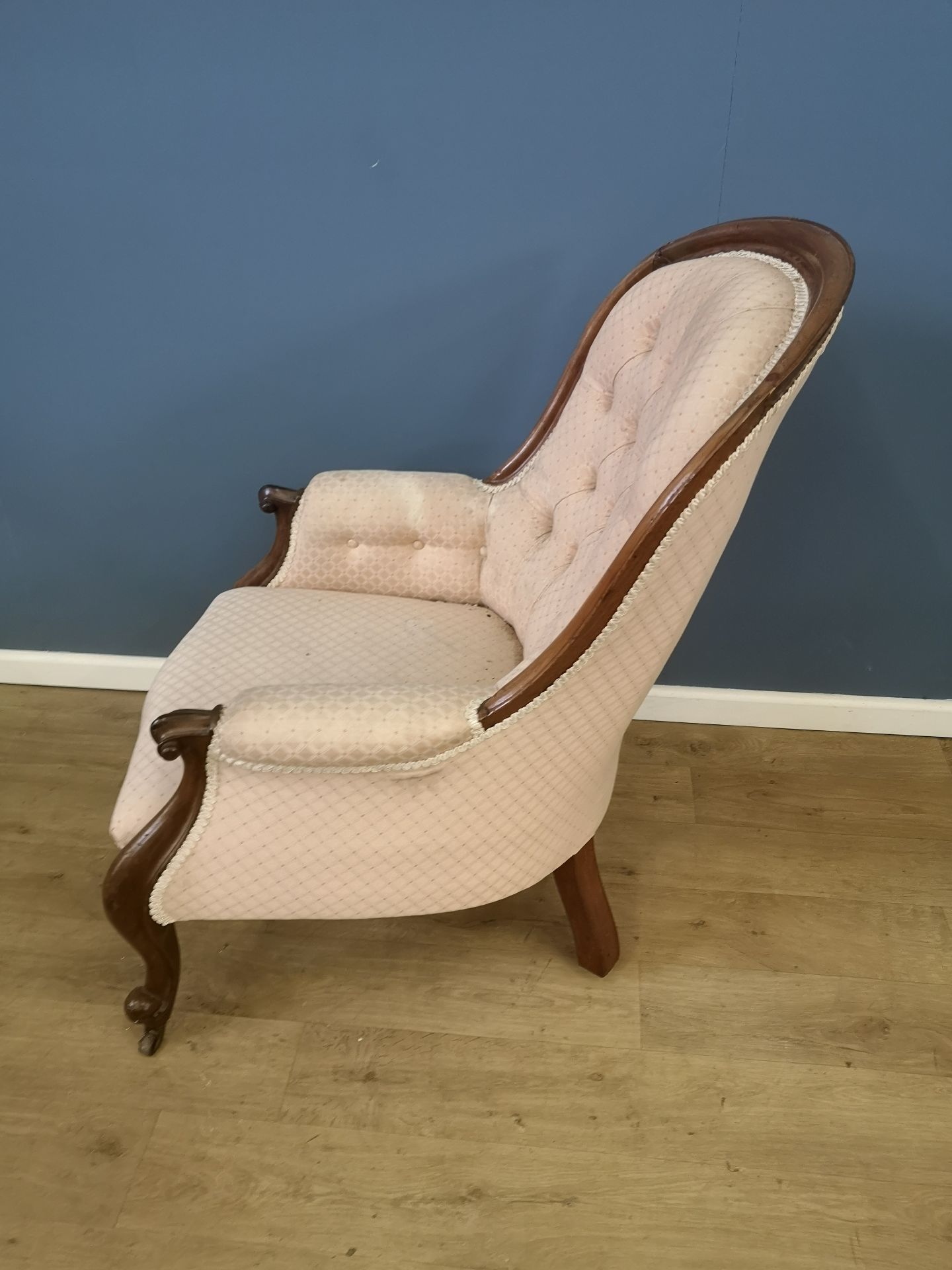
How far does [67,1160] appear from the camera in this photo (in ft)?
3.69

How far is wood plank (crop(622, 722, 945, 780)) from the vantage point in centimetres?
168

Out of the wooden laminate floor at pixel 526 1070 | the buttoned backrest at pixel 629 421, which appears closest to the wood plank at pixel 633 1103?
the wooden laminate floor at pixel 526 1070

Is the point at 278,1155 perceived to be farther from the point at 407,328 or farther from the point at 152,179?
the point at 152,179

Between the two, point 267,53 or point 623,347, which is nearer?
point 623,347

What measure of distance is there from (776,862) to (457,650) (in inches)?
26.0

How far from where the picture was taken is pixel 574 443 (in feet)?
4.10

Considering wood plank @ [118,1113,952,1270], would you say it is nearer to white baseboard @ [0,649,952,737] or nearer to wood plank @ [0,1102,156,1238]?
wood plank @ [0,1102,156,1238]

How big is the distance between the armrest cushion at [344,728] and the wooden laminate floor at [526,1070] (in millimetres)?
494

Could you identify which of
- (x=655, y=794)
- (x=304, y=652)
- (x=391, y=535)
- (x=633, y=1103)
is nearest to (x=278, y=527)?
(x=391, y=535)

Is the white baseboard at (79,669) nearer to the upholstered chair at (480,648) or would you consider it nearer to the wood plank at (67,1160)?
the upholstered chair at (480,648)

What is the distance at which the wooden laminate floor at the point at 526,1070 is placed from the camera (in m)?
1.05

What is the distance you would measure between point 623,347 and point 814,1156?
1.01 meters

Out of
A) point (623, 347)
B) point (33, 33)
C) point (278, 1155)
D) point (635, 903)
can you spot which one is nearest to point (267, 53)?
point (33, 33)

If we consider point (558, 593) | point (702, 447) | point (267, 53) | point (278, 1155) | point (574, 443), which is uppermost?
point (267, 53)
